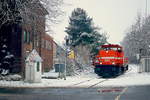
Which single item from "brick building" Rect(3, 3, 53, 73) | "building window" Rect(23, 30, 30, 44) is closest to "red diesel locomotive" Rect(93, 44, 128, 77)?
"brick building" Rect(3, 3, 53, 73)

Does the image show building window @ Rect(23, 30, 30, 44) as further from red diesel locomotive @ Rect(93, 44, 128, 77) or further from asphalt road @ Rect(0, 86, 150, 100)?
asphalt road @ Rect(0, 86, 150, 100)

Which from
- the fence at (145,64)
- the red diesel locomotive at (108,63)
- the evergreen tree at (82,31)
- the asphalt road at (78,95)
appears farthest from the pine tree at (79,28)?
the asphalt road at (78,95)

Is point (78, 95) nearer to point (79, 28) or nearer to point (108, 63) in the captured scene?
point (108, 63)

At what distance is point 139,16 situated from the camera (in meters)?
104

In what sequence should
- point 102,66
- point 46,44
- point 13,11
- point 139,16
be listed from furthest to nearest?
point 139,16 < point 46,44 < point 102,66 < point 13,11

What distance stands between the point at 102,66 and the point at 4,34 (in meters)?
10.7

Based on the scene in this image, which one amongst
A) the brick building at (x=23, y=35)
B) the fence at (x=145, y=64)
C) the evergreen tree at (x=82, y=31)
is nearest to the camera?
the brick building at (x=23, y=35)

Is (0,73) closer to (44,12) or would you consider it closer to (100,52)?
(44,12)

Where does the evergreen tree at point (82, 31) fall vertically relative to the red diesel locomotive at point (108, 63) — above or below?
above

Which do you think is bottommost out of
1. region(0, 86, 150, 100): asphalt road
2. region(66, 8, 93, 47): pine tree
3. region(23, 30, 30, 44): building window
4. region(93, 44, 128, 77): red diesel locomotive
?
region(0, 86, 150, 100): asphalt road

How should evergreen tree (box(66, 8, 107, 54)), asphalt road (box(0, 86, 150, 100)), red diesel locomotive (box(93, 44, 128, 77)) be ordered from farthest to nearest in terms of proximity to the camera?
evergreen tree (box(66, 8, 107, 54)) < red diesel locomotive (box(93, 44, 128, 77)) < asphalt road (box(0, 86, 150, 100))

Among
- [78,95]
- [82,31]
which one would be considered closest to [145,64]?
[78,95]

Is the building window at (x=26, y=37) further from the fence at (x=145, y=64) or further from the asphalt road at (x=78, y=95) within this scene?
the asphalt road at (x=78, y=95)

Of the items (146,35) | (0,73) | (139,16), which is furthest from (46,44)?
(139,16)
